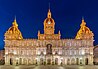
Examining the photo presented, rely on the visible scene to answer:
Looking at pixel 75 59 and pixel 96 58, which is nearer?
pixel 75 59

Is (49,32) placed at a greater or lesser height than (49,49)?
greater

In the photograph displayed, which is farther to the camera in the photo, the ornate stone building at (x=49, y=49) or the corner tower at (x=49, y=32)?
the corner tower at (x=49, y=32)

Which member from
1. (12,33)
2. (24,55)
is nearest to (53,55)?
(24,55)

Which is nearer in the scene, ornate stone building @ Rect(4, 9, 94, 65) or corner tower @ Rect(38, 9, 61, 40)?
ornate stone building @ Rect(4, 9, 94, 65)

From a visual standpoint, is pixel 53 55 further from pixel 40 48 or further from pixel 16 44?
pixel 16 44

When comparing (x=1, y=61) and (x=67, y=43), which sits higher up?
(x=67, y=43)

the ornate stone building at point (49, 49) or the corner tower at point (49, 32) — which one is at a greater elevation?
the corner tower at point (49, 32)

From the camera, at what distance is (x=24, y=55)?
8588 cm

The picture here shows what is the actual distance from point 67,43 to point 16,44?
51.2 feet

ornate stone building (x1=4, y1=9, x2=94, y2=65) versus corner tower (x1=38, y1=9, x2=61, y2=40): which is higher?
corner tower (x1=38, y1=9, x2=61, y2=40)

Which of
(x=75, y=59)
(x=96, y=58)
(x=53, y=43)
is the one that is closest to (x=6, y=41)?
(x=53, y=43)

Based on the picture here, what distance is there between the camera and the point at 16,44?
85938 mm

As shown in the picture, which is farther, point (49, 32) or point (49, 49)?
point (49, 32)

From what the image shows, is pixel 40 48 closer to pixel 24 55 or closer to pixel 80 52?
pixel 24 55
